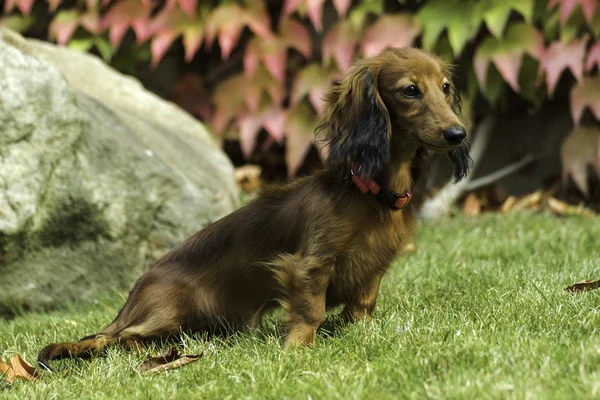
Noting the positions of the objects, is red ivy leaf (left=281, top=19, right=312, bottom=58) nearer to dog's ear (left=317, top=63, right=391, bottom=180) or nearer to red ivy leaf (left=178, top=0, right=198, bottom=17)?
red ivy leaf (left=178, top=0, right=198, bottom=17)

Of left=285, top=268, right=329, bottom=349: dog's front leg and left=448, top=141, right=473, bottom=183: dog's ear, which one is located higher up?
left=448, top=141, right=473, bottom=183: dog's ear

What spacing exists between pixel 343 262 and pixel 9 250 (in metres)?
1.85

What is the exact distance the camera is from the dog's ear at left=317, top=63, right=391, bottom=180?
9.09ft

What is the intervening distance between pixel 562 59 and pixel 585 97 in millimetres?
303

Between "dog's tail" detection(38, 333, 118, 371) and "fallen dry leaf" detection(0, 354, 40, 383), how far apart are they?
0.05 metres

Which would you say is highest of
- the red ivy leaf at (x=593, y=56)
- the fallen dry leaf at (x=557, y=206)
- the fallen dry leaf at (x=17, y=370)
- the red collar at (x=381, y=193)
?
the red ivy leaf at (x=593, y=56)

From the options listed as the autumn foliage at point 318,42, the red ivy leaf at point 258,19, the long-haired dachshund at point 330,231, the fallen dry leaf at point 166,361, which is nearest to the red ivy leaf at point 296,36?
the autumn foliage at point 318,42

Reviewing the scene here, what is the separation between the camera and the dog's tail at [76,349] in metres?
Answer: 2.73

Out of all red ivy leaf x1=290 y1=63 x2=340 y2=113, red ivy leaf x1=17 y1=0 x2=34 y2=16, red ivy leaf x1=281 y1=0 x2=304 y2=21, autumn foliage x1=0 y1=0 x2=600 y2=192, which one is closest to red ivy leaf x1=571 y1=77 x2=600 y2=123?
autumn foliage x1=0 y1=0 x2=600 y2=192

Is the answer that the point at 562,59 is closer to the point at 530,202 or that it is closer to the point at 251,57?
the point at 530,202

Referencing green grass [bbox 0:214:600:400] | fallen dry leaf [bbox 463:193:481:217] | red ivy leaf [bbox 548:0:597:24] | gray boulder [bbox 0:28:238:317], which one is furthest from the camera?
fallen dry leaf [bbox 463:193:481:217]

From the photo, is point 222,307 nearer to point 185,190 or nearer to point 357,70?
point 357,70

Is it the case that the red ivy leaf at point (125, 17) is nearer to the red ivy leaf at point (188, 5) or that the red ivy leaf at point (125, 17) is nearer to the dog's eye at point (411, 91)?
the red ivy leaf at point (188, 5)

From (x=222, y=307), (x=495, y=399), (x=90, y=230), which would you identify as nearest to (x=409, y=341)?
(x=495, y=399)
